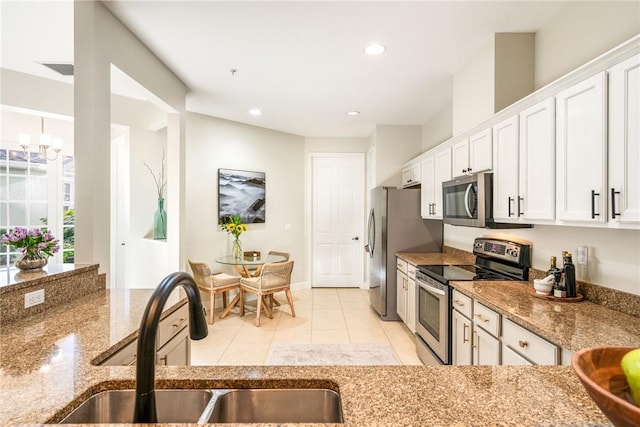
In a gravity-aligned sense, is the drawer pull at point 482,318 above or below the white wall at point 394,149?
below

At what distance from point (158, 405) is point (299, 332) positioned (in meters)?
3.01

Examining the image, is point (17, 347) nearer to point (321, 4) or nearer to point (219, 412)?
point (219, 412)

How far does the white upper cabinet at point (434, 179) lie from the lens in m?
3.47

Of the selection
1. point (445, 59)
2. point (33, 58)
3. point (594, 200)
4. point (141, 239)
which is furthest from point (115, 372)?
point (141, 239)

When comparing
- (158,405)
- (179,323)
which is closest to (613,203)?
(158,405)

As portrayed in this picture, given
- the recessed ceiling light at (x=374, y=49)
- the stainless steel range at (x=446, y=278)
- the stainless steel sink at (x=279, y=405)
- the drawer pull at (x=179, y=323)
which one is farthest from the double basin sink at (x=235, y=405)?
the recessed ceiling light at (x=374, y=49)

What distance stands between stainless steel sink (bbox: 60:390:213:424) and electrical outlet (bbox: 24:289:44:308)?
97 cm

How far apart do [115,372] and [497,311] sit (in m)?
1.87

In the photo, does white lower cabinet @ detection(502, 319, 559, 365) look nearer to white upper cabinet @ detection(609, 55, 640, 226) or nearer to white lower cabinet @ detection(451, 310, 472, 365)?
white lower cabinet @ detection(451, 310, 472, 365)

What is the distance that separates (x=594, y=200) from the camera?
5.31 feet

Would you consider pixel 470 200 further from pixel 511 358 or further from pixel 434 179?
pixel 511 358

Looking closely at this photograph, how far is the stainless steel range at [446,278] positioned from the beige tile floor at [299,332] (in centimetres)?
33

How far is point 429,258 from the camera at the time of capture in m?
3.76

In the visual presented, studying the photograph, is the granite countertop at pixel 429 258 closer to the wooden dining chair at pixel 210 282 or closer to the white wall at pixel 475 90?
the white wall at pixel 475 90
